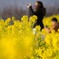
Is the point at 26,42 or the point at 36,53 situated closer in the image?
the point at 26,42

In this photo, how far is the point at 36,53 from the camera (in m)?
0.93

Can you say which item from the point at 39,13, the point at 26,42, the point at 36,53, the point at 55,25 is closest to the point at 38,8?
the point at 39,13

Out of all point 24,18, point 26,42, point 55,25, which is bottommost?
point 26,42

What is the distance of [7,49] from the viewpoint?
22.7 inches

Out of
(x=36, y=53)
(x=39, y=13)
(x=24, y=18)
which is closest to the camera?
(x=36, y=53)

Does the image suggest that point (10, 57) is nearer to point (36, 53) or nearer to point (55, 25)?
point (36, 53)

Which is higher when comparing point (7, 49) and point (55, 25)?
point (55, 25)

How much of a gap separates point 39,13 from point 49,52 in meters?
2.07

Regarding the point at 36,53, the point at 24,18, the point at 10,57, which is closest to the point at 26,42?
the point at 10,57

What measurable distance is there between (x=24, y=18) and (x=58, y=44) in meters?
1.09

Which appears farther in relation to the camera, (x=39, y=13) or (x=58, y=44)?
(x=39, y=13)

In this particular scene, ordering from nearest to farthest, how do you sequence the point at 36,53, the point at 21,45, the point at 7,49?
the point at 7,49 < the point at 21,45 < the point at 36,53

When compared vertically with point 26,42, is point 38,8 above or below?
above

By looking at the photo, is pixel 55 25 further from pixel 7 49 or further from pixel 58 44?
pixel 7 49
